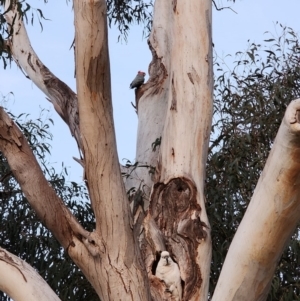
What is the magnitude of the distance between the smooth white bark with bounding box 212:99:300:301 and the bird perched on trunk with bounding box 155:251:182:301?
0.33m

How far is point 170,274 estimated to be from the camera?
2564 mm

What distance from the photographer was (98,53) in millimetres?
2270

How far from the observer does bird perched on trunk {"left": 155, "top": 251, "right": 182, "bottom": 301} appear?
101 inches

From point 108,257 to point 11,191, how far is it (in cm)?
194

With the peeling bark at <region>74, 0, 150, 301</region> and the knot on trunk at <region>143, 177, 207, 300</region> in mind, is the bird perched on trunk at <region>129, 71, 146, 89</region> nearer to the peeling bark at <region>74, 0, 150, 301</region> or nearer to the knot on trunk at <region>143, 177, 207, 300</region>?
the knot on trunk at <region>143, 177, 207, 300</region>

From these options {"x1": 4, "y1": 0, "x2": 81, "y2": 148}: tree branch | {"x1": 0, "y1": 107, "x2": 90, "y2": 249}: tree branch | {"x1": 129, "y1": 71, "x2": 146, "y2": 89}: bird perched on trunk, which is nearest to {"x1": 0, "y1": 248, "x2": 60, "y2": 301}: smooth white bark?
{"x1": 0, "y1": 107, "x2": 90, "y2": 249}: tree branch

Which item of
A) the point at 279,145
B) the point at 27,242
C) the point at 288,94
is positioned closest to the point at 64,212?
the point at 279,145

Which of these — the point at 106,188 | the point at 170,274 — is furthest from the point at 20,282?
the point at 170,274

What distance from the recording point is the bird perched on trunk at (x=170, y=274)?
2.56 metres

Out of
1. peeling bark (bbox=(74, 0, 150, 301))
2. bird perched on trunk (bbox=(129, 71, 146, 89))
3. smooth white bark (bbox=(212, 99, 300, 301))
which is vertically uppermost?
bird perched on trunk (bbox=(129, 71, 146, 89))

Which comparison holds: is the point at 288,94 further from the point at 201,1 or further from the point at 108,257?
the point at 108,257

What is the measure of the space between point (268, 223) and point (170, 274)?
2.02 feet

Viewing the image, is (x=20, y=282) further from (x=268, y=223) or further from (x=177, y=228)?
(x=268, y=223)

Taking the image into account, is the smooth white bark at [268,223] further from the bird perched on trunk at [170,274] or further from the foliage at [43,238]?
the foliage at [43,238]
